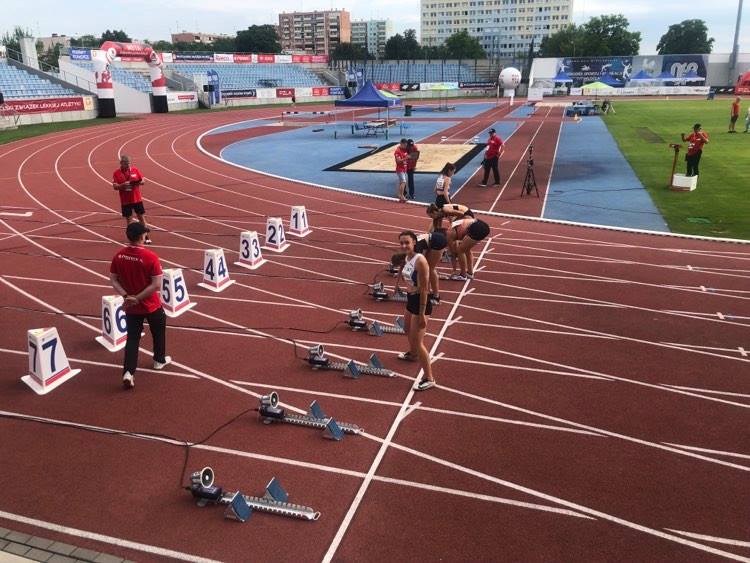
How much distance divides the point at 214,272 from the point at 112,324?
7.73 feet

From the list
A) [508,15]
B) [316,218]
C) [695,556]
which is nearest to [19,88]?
[316,218]

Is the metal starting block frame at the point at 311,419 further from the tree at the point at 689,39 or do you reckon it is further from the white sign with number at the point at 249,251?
the tree at the point at 689,39

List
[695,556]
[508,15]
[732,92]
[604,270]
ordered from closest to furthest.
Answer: [695,556] → [604,270] → [732,92] → [508,15]

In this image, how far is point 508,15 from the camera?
166000 millimetres

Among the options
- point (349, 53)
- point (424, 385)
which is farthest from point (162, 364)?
point (349, 53)

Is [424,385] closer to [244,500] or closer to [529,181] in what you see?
[244,500]

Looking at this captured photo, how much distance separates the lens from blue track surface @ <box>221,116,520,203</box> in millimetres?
19250

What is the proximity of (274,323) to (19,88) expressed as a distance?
40865mm

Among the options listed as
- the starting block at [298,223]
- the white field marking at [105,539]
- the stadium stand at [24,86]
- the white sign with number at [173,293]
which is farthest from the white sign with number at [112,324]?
the stadium stand at [24,86]

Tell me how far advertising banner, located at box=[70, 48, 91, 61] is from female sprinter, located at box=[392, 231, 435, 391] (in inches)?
2129

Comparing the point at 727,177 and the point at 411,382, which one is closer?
the point at 411,382

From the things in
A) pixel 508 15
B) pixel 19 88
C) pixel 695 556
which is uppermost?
pixel 508 15

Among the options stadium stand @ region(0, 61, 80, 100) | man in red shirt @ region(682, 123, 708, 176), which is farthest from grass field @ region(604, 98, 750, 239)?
stadium stand @ region(0, 61, 80, 100)

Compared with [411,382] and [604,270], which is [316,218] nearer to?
[604,270]
